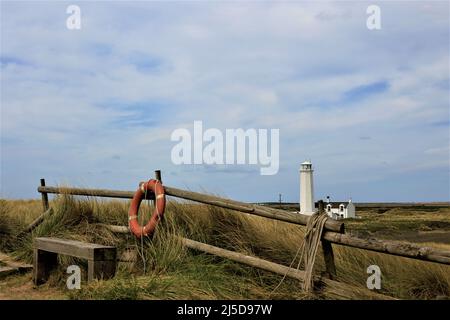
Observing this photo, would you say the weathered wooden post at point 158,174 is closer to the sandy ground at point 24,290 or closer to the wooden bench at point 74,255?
the wooden bench at point 74,255

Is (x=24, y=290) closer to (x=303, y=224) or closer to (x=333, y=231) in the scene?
(x=303, y=224)

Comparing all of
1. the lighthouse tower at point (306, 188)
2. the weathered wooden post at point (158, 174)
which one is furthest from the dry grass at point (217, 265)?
the lighthouse tower at point (306, 188)

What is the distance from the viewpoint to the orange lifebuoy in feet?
23.2

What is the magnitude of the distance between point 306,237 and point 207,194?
75.2 inches

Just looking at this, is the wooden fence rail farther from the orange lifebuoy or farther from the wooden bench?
the wooden bench

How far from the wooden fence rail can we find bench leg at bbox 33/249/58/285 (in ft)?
5.20

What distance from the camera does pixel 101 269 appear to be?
6.00 metres

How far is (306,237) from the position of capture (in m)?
5.70

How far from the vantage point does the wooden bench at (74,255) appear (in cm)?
597

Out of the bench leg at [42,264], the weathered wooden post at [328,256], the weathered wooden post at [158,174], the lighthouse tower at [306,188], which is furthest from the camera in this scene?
the lighthouse tower at [306,188]

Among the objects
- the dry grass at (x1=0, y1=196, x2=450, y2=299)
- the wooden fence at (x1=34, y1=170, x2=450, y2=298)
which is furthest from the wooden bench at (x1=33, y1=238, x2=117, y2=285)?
the wooden fence at (x1=34, y1=170, x2=450, y2=298)
